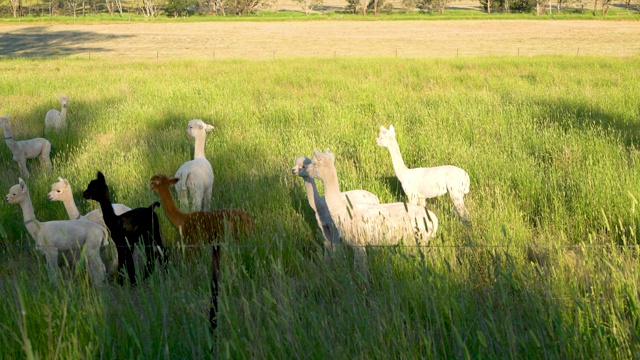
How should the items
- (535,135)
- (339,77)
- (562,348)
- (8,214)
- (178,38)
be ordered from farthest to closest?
(178,38), (339,77), (535,135), (8,214), (562,348)

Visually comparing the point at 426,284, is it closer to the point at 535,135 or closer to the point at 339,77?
the point at 535,135

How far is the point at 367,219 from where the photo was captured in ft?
16.9

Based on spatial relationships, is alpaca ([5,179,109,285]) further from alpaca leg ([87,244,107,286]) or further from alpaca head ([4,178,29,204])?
alpaca head ([4,178,29,204])

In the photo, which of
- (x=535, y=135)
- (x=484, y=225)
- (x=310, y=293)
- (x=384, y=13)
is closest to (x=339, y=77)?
(x=535, y=135)

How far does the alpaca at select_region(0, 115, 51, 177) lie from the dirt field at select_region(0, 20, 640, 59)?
28073 mm

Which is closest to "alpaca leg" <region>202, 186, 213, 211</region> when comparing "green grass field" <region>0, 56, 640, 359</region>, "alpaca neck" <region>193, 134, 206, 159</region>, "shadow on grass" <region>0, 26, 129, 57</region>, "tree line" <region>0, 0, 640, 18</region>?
"green grass field" <region>0, 56, 640, 359</region>

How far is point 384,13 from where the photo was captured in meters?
82.8

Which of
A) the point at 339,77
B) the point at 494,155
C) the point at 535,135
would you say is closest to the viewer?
the point at 494,155

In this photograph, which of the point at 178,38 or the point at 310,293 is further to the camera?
the point at 178,38

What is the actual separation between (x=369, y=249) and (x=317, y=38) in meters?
51.9

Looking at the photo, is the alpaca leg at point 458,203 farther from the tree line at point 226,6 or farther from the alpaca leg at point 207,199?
the tree line at point 226,6

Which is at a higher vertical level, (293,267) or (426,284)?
(426,284)

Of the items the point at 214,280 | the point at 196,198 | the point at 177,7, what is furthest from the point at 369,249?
the point at 177,7

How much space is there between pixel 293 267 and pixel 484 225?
1.70m
